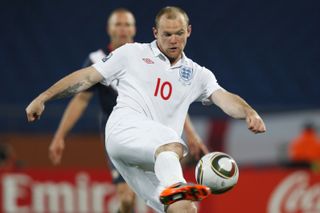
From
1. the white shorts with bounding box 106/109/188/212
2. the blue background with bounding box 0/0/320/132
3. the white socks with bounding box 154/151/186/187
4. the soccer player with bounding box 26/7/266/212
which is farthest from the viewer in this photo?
the blue background with bounding box 0/0/320/132

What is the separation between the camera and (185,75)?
5.12 m

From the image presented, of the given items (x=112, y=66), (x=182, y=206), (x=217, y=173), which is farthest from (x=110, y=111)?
(x=182, y=206)

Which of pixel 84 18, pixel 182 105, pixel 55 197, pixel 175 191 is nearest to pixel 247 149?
pixel 55 197


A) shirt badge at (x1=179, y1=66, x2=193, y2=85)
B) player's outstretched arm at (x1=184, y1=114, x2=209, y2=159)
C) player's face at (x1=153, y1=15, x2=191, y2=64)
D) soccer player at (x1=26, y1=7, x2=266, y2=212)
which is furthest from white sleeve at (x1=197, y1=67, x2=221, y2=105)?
player's outstretched arm at (x1=184, y1=114, x2=209, y2=159)

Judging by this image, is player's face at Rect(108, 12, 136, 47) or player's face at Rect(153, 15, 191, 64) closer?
player's face at Rect(153, 15, 191, 64)

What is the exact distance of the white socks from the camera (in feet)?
14.5

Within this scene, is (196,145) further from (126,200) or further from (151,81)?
(151,81)

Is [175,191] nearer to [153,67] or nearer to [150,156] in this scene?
[150,156]

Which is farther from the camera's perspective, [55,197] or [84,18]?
[84,18]

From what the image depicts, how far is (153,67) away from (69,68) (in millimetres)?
9033

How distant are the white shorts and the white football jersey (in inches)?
5.0

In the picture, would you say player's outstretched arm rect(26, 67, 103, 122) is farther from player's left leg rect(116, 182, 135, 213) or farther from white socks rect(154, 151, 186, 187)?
player's left leg rect(116, 182, 135, 213)

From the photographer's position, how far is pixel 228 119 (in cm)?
1083

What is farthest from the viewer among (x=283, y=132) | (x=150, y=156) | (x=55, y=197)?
(x=283, y=132)
